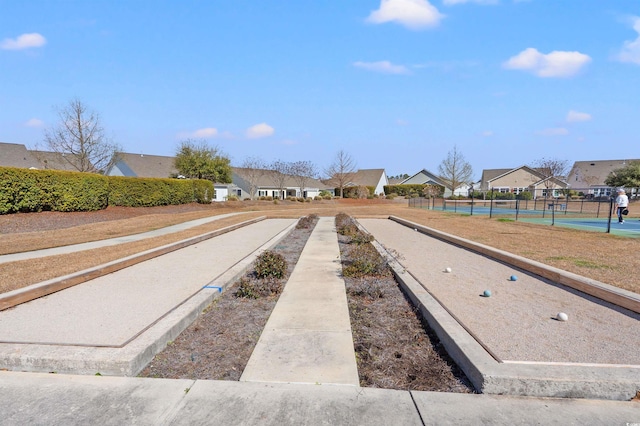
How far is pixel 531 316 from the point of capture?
440 cm

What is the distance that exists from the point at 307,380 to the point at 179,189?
27.9 m

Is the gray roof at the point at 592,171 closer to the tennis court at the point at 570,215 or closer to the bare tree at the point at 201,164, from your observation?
the tennis court at the point at 570,215

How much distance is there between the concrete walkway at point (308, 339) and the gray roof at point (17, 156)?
123 feet

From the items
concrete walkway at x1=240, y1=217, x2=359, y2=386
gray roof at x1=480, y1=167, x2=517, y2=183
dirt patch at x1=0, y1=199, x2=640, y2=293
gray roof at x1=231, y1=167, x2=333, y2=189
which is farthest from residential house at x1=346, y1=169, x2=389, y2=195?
concrete walkway at x1=240, y1=217, x2=359, y2=386

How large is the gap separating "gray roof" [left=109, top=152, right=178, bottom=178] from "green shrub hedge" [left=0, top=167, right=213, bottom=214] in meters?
19.7

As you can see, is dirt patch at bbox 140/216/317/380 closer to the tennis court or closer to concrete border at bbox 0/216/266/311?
concrete border at bbox 0/216/266/311

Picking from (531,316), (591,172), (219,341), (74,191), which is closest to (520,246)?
(531,316)

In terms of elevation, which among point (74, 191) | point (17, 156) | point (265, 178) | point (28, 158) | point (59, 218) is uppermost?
point (17, 156)

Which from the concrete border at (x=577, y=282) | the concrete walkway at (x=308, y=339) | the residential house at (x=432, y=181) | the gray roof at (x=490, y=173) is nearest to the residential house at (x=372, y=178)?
the residential house at (x=432, y=181)

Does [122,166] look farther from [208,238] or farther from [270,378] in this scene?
[270,378]

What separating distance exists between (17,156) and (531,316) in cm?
4263

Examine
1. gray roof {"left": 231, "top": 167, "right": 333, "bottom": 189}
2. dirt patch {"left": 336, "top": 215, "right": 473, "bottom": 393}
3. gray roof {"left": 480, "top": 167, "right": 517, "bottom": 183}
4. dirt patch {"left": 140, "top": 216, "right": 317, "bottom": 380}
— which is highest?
gray roof {"left": 480, "top": 167, "right": 517, "bottom": 183}

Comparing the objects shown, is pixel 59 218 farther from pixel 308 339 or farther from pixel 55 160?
pixel 55 160

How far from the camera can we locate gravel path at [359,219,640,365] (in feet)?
11.1
